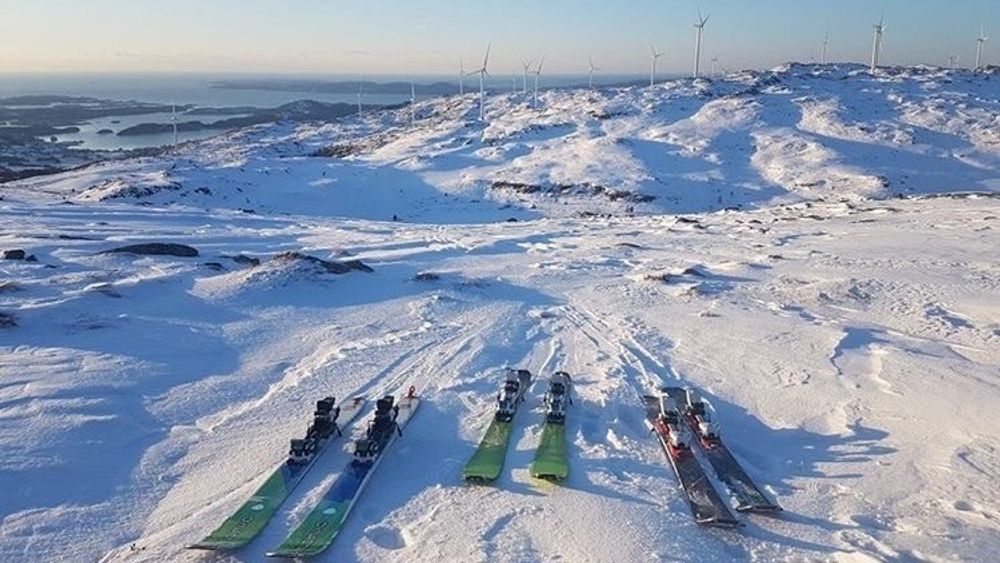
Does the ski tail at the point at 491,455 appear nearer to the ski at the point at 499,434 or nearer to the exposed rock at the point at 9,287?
the ski at the point at 499,434

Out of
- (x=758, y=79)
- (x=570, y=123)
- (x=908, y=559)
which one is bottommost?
(x=908, y=559)

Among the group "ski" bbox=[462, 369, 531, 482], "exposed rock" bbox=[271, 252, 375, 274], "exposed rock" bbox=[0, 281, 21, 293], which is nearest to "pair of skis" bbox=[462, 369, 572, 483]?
"ski" bbox=[462, 369, 531, 482]

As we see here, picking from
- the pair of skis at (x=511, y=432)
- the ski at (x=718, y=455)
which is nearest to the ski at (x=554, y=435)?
the pair of skis at (x=511, y=432)

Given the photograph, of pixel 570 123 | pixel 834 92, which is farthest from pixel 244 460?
pixel 834 92

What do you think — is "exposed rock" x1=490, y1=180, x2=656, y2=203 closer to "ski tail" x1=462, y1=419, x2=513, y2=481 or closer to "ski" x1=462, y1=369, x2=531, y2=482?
"ski" x1=462, y1=369, x2=531, y2=482

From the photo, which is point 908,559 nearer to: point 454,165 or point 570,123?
point 454,165

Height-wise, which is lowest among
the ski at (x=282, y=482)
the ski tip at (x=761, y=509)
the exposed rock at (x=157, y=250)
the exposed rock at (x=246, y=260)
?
the ski tip at (x=761, y=509)

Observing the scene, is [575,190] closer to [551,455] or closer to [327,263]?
[327,263]
